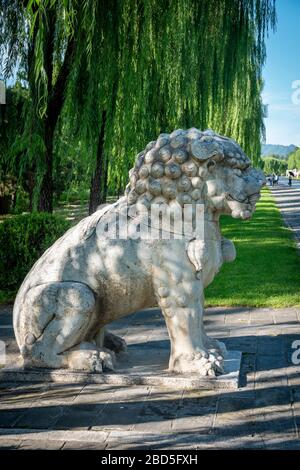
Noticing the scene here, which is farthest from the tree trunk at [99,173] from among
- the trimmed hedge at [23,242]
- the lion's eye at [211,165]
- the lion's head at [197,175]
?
the lion's eye at [211,165]

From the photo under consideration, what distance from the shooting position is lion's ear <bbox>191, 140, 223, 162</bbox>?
407cm

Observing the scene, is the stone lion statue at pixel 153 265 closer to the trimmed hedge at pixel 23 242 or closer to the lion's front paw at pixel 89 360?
the lion's front paw at pixel 89 360

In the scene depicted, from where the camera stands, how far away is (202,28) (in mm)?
8555

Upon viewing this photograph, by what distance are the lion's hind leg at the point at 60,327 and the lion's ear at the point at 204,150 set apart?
129 cm

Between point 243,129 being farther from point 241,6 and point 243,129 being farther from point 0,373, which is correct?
point 0,373

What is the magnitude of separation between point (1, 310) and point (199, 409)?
4.33 m

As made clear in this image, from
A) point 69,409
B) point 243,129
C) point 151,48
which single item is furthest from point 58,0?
point 243,129

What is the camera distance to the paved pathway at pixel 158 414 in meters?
3.25

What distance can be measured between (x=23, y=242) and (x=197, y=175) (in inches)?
181

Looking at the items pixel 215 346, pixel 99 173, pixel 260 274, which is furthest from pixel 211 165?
pixel 99 173

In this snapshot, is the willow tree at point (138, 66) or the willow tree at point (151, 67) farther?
the willow tree at point (151, 67)

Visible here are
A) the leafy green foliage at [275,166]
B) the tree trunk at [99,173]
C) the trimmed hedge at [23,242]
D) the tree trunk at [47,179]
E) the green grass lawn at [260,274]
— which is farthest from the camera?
the leafy green foliage at [275,166]

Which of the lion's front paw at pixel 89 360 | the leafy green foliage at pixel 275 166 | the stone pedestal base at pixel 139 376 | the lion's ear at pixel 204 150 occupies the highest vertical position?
the leafy green foliage at pixel 275 166

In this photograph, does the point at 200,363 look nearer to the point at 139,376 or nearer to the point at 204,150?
the point at 139,376
